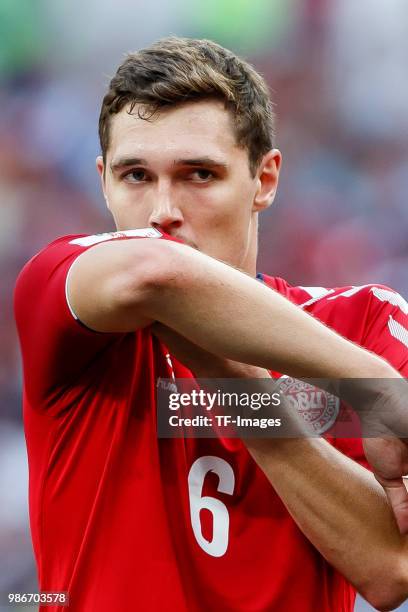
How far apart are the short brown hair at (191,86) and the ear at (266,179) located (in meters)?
0.04

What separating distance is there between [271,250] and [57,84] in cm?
148

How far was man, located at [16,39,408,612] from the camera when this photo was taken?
45.7 inches

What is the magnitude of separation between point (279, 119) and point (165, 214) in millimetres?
3019

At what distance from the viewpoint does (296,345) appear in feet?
3.78

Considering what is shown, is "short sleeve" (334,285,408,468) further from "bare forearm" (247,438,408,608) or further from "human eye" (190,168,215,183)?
"human eye" (190,168,215,183)

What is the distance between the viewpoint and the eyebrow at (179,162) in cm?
176

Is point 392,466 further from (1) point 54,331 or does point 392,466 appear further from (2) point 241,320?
(1) point 54,331

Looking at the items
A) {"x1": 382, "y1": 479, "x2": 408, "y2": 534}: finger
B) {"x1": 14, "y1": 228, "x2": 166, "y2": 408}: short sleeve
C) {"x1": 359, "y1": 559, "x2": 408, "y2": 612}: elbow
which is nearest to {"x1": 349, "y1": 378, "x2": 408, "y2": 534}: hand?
{"x1": 382, "y1": 479, "x2": 408, "y2": 534}: finger

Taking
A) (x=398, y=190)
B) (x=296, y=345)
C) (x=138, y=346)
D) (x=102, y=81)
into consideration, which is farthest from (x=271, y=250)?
(x=296, y=345)

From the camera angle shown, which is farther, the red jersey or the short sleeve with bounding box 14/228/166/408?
the red jersey

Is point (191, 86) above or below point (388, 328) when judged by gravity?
above

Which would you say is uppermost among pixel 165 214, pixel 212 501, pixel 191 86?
pixel 191 86

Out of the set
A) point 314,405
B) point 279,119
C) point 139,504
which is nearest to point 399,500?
point 314,405

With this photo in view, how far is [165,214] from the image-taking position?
171cm
